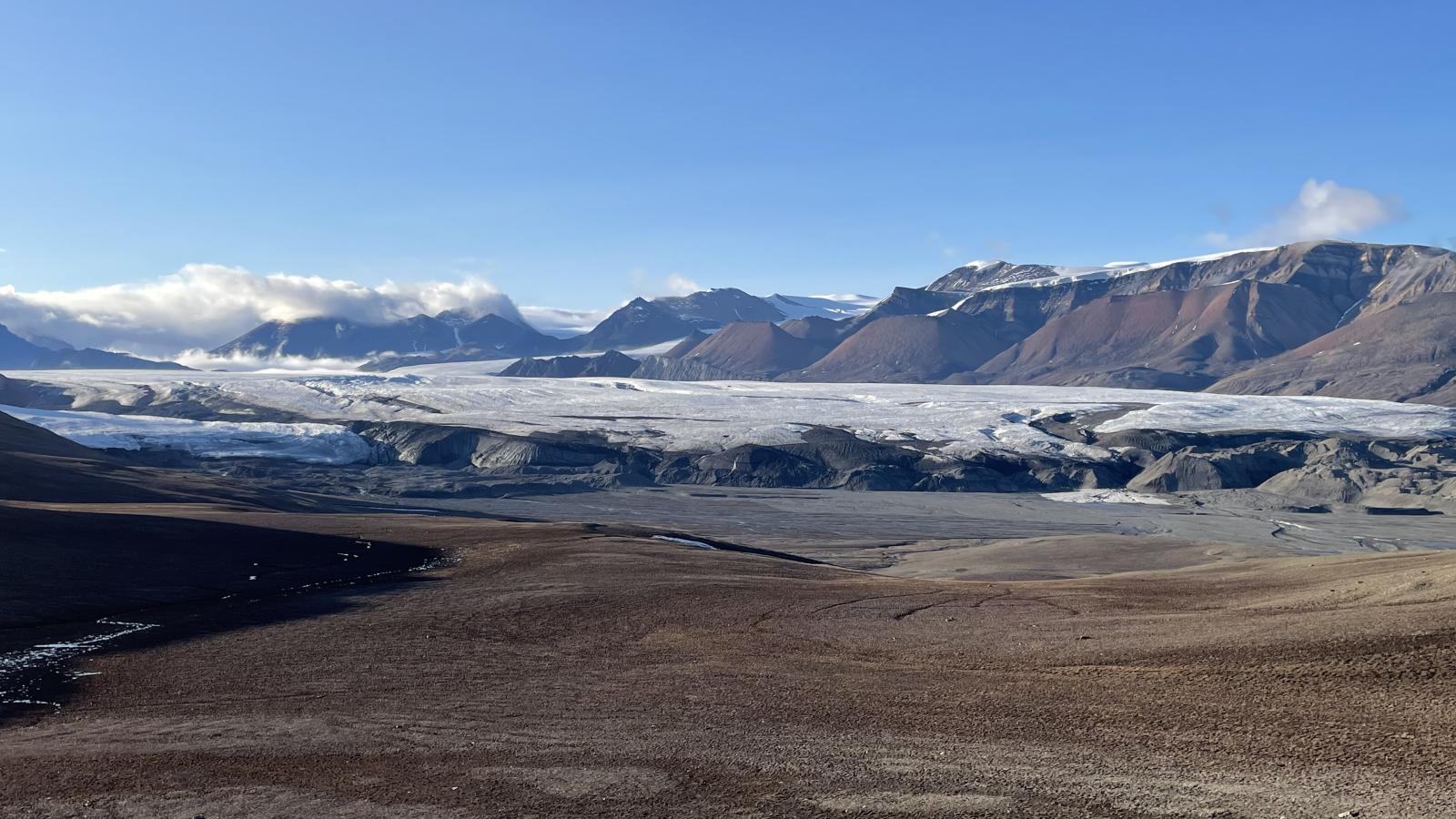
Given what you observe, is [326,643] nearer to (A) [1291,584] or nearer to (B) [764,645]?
(B) [764,645]

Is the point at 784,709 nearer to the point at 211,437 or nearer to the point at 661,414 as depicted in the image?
the point at 211,437

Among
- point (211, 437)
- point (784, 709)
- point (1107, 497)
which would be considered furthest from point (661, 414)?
point (784, 709)

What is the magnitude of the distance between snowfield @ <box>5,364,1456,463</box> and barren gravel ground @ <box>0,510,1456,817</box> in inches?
3839

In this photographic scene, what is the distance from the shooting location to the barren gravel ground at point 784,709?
1488 cm

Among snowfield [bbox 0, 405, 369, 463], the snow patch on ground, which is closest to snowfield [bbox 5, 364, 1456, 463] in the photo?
snowfield [bbox 0, 405, 369, 463]

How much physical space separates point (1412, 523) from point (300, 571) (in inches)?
3152

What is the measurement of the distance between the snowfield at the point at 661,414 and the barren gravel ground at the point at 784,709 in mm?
97516


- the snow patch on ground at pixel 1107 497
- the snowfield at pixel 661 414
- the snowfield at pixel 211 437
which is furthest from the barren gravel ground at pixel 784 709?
the snowfield at pixel 661 414

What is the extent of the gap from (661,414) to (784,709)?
138 meters

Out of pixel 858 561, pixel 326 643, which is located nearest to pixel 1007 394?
pixel 858 561

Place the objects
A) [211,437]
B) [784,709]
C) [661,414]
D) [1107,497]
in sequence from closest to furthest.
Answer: [784,709] < [1107,497] < [211,437] < [661,414]

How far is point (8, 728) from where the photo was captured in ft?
63.1

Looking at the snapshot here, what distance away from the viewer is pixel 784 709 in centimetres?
1947

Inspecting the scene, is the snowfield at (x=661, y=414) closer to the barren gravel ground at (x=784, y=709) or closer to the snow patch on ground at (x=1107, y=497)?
the snow patch on ground at (x=1107, y=497)
